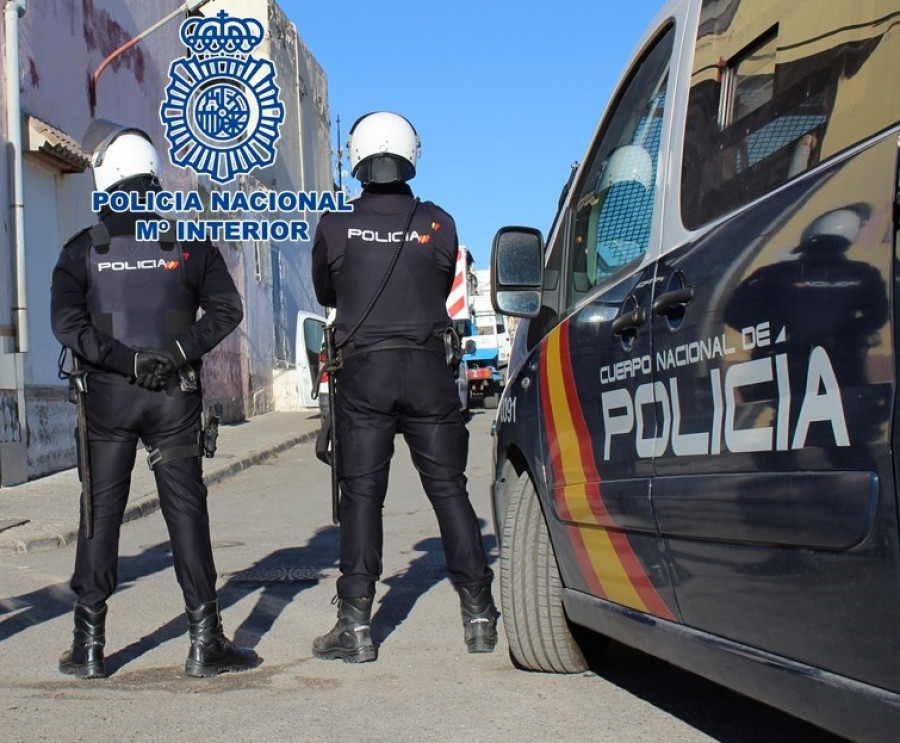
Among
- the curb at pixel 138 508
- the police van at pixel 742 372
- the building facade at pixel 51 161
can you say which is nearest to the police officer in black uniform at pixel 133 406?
the police van at pixel 742 372

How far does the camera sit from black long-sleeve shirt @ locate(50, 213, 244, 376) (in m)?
4.56

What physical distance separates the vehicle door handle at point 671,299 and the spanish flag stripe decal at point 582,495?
0.62 meters

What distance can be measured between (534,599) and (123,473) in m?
1.62

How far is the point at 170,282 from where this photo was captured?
15.5ft

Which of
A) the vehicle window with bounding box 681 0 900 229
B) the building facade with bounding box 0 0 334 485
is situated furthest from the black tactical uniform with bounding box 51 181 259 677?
the building facade with bounding box 0 0 334 485

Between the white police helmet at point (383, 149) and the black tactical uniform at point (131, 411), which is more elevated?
the white police helmet at point (383, 149)

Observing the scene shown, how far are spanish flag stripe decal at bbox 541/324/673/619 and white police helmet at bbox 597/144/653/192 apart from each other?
0.51m

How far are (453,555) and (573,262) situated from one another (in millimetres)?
1265

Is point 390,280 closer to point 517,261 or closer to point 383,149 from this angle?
point 383,149

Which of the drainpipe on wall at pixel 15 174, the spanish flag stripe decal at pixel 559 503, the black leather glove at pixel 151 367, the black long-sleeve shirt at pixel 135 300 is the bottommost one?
the spanish flag stripe decal at pixel 559 503

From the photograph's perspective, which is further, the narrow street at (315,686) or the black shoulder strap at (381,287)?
the black shoulder strap at (381,287)

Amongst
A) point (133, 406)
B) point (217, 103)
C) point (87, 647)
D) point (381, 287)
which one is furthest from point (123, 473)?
point (217, 103)

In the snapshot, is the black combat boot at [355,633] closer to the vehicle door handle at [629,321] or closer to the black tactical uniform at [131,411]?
the black tactical uniform at [131,411]

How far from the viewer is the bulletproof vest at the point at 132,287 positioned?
4652 mm
